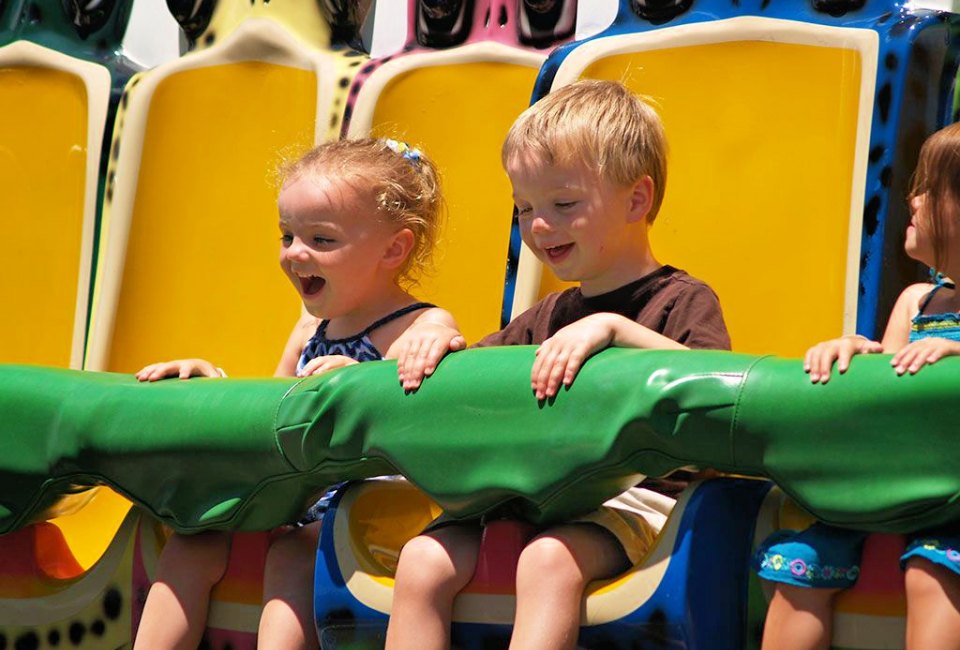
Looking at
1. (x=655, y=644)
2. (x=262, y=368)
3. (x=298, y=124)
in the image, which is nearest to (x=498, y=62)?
(x=298, y=124)

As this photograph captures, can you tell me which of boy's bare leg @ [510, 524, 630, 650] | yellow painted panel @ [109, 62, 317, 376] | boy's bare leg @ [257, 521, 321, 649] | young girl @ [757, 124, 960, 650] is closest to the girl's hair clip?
yellow painted panel @ [109, 62, 317, 376]

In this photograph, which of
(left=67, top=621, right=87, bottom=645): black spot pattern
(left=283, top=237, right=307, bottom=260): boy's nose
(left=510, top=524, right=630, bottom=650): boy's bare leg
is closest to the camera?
(left=510, top=524, right=630, bottom=650): boy's bare leg

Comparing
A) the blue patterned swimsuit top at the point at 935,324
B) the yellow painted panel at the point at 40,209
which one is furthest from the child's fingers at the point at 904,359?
the yellow painted panel at the point at 40,209

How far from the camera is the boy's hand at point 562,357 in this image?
5.94ft

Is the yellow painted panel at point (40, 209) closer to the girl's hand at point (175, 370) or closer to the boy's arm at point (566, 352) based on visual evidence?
the girl's hand at point (175, 370)

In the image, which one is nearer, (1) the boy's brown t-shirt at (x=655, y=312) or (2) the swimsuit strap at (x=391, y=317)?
(1) the boy's brown t-shirt at (x=655, y=312)

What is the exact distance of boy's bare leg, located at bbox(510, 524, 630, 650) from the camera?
5.82ft

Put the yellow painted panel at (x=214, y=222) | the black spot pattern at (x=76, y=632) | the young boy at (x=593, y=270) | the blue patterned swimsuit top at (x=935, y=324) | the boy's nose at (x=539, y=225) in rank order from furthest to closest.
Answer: the yellow painted panel at (x=214, y=222) < the black spot pattern at (x=76, y=632) < the boy's nose at (x=539, y=225) < the blue patterned swimsuit top at (x=935, y=324) < the young boy at (x=593, y=270)

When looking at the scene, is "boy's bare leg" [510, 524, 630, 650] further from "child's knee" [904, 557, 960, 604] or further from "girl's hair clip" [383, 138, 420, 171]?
"girl's hair clip" [383, 138, 420, 171]

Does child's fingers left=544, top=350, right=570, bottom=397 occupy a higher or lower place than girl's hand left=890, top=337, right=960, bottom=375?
lower

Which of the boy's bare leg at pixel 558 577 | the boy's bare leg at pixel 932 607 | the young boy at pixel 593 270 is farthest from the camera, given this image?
the young boy at pixel 593 270

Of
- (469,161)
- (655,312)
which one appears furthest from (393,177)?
(655,312)

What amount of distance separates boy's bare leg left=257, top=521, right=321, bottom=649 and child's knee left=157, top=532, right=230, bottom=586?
66 mm

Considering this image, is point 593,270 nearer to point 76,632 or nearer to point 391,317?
point 391,317
